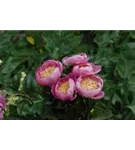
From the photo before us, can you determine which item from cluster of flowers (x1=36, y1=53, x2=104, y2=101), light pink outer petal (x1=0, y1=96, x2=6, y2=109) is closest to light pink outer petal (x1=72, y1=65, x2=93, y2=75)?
cluster of flowers (x1=36, y1=53, x2=104, y2=101)

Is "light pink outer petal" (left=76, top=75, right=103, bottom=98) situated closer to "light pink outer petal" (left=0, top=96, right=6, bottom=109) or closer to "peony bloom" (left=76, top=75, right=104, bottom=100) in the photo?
"peony bloom" (left=76, top=75, right=104, bottom=100)

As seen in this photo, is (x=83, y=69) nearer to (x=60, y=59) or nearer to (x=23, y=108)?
(x=23, y=108)

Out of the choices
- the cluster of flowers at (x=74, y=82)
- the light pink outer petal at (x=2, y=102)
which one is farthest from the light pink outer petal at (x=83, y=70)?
the light pink outer petal at (x=2, y=102)

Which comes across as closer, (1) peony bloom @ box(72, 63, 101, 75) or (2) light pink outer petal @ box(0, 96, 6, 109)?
(1) peony bloom @ box(72, 63, 101, 75)

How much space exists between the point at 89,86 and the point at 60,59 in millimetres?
535

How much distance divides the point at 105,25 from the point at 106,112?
0.34 metres

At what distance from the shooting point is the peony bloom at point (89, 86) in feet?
4.67

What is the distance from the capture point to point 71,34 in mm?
2150

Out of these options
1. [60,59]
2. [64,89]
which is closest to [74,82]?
[64,89]

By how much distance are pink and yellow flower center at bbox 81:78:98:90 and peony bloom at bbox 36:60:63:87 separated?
→ 78 millimetres

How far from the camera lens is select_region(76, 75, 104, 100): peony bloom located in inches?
56.0

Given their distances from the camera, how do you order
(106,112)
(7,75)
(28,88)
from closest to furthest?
(106,112) < (28,88) < (7,75)
